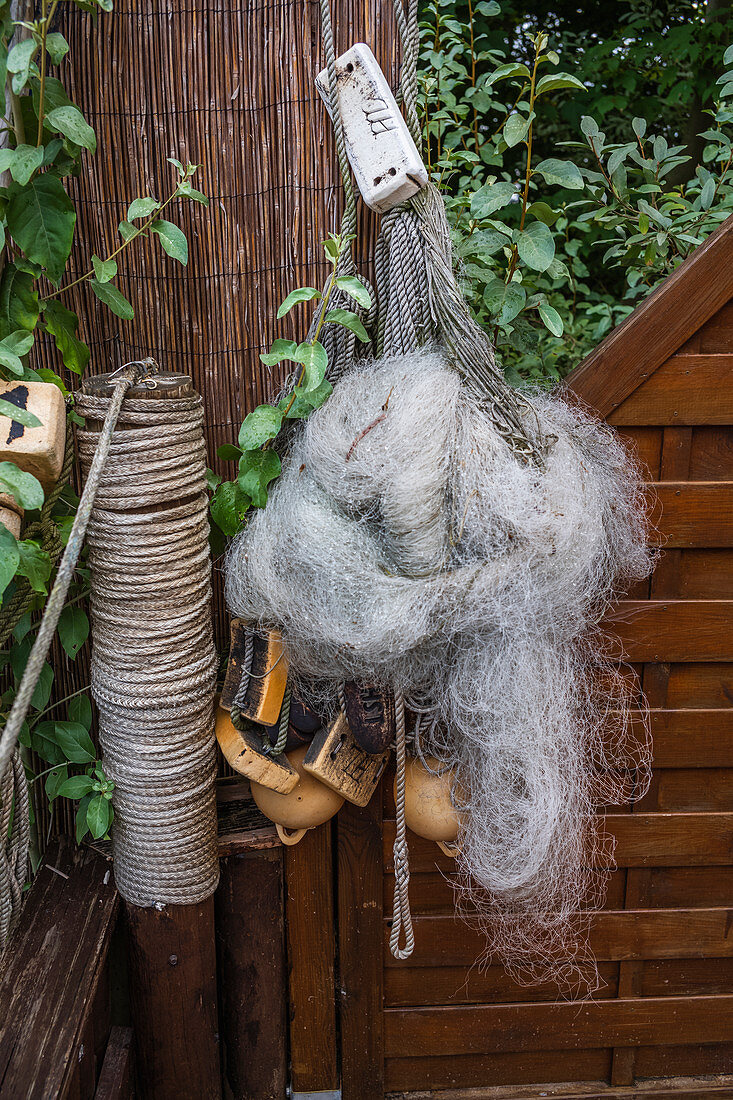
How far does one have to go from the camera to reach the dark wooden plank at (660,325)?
1.27 meters

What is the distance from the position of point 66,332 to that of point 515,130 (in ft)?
2.73

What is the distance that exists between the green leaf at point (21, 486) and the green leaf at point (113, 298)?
37 cm

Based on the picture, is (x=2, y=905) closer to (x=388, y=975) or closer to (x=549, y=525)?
(x=388, y=975)

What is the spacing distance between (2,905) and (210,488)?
0.76 m

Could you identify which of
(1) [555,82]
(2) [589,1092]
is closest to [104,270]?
(1) [555,82]

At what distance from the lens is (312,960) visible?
1.53 m

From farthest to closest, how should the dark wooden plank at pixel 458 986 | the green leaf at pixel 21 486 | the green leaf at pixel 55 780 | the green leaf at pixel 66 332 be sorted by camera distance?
the dark wooden plank at pixel 458 986, the green leaf at pixel 55 780, the green leaf at pixel 66 332, the green leaf at pixel 21 486

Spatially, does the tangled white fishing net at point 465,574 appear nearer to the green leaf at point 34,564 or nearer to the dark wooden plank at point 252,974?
the green leaf at point 34,564

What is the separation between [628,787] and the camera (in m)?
1.47

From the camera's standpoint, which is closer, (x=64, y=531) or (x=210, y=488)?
(x=64, y=531)

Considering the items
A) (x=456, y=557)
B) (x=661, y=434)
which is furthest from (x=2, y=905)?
(x=661, y=434)

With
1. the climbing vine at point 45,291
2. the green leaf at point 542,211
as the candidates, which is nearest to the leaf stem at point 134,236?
the climbing vine at point 45,291

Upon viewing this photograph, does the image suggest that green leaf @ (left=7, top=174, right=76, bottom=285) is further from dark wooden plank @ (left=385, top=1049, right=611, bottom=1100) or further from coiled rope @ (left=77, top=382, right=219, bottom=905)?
dark wooden plank @ (left=385, top=1049, right=611, bottom=1100)

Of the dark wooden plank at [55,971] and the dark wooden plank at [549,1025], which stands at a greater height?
the dark wooden plank at [55,971]
